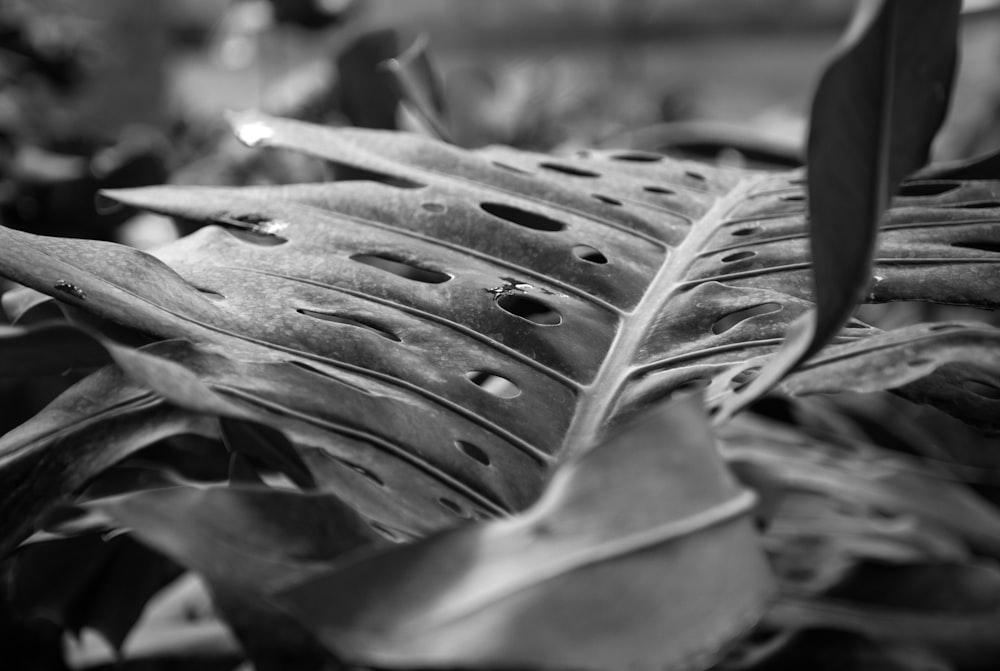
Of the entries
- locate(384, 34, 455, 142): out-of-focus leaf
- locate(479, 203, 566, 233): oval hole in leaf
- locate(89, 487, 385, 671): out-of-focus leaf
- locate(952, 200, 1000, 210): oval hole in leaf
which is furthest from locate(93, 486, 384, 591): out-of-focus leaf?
locate(384, 34, 455, 142): out-of-focus leaf

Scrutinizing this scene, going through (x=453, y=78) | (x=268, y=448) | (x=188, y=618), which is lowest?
(x=188, y=618)

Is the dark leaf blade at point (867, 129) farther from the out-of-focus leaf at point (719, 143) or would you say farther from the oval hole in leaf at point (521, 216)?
the out-of-focus leaf at point (719, 143)

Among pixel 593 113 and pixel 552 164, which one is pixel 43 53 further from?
pixel 552 164

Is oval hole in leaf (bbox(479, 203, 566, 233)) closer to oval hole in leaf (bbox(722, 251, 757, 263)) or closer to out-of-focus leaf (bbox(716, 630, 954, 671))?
oval hole in leaf (bbox(722, 251, 757, 263))

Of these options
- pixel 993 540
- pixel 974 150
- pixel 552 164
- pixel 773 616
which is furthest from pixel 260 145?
pixel 974 150

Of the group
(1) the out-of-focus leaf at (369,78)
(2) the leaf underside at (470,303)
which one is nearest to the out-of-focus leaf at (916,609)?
(2) the leaf underside at (470,303)

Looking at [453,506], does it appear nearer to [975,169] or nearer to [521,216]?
[521,216]
